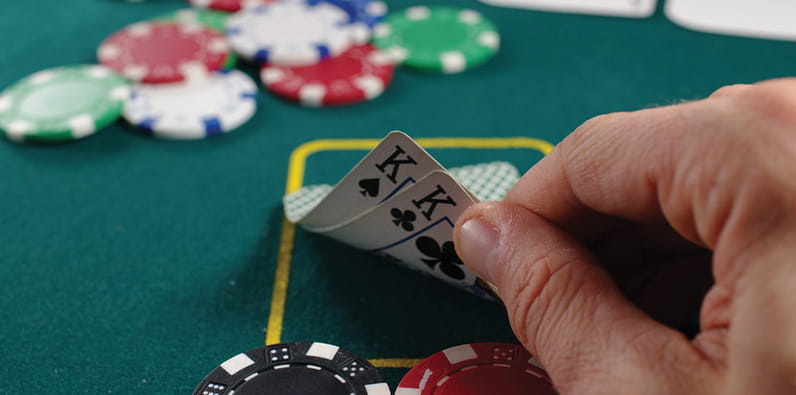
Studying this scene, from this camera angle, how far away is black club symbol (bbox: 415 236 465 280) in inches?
56.3

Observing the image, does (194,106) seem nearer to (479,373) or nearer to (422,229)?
(422,229)

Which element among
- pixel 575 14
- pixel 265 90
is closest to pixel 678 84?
pixel 575 14

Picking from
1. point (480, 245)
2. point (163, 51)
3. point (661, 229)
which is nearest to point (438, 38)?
point (163, 51)

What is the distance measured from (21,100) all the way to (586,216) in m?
1.87

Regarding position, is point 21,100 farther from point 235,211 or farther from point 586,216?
point 586,216

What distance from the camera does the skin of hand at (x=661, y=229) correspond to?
0.80m

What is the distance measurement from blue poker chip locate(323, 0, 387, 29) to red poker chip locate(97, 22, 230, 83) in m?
0.50

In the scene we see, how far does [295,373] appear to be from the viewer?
1284 mm

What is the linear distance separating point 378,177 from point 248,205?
0.55m

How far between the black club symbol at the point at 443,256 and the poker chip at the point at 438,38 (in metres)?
1.18

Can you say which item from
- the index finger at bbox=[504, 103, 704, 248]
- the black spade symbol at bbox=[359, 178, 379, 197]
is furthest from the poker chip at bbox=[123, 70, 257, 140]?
the index finger at bbox=[504, 103, 704, 248]

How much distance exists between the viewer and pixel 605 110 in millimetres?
2309

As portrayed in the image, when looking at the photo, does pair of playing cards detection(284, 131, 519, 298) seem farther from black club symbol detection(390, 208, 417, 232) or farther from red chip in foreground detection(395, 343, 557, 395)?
red chip in foreground detection(395, 343, 557, 395)

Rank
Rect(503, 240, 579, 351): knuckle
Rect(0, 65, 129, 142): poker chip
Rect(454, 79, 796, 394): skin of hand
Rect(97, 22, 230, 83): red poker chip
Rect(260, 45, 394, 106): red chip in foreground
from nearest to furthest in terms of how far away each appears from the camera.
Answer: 1. Rect(454, 79, 796, 394): skin of hand
2. Rect(503, 240, 579, 351): knuckle
3. Rect(0, 65, 129, 142): poker chip
4. Rect(260, 45, 394, 106): red chip in foreground
5. Rect(97, 22, 230, 83): red poker chip
